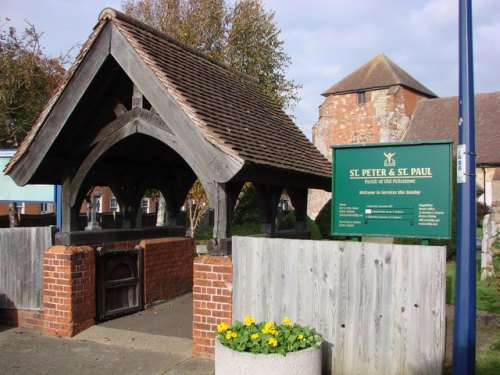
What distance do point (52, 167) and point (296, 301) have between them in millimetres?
4175

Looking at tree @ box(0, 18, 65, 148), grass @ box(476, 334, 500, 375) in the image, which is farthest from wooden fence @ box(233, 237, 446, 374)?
tree @ box(0, 18, 65, 148)

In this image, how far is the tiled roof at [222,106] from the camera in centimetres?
660

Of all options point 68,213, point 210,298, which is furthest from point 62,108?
point 210,298

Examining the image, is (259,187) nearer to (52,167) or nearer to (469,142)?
(52,167)

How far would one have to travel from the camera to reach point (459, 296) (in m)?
4.25

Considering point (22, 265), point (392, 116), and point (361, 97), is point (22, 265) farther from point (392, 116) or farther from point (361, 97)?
point (361, 97)

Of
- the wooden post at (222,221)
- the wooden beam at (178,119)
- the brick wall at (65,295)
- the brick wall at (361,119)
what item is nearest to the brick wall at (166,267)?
the brick wall at (65,295)

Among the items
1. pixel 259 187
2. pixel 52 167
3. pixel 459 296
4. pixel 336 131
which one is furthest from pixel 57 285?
pixel 336 131

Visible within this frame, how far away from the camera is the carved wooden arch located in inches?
276

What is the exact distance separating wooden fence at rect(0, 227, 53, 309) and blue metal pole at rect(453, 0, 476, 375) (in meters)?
5.84

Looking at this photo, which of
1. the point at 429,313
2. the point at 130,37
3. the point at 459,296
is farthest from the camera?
the point at 130,37

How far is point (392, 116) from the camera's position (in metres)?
42.7

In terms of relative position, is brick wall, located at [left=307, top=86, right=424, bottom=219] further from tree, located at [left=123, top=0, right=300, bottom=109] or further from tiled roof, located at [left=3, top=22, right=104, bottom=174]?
tiled roof, located at [left=3, top=22, right=104, bottom=174]

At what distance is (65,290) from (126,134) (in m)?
2.36
